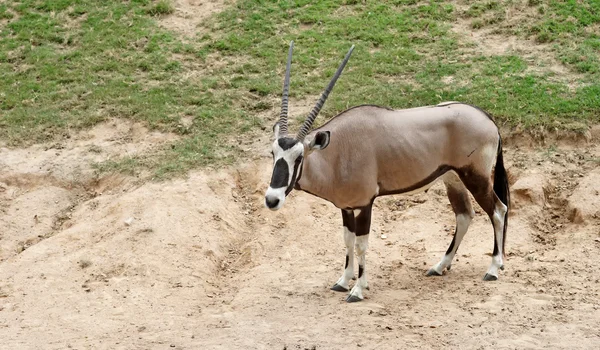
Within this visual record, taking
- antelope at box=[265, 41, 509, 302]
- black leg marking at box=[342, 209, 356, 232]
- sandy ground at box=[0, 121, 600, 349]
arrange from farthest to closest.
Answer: black leg marking at box=[342, 209, 356, 232] < antelope at box=[265, 41, 509, 302] < sandy ground at box=[0, 121, 600, 349]

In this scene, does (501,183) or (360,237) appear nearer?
(360,237)

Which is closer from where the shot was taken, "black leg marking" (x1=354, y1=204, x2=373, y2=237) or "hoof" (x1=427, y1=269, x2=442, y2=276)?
"black leg marking" (x1=354, y1=204, x2=373, y2=237)

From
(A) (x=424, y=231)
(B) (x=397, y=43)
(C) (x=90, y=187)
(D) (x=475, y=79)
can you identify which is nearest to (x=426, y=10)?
(B) (x=397, y=43)

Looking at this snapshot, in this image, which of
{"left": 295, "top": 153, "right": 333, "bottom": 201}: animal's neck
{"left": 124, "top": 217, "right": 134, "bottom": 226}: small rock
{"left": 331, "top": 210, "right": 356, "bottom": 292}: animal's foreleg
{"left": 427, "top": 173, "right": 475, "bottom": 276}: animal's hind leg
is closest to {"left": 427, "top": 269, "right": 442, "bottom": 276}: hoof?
{"left": 427, "top": 173, "right": 475, "bottom": 276}: animal's hind leg

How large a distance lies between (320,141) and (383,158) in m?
0.96

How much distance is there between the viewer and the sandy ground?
9312 mm

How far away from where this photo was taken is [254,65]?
1662 cm

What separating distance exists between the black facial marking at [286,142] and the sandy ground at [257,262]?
6.71 feet

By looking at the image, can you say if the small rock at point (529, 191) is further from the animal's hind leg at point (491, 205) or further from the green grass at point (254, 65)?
the animal's hind leg at point (491, 205)

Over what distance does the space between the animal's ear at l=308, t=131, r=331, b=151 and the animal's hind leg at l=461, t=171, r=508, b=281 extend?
2.04 metres

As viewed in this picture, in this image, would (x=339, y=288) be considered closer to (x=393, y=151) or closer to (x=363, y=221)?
(x=363, y=221)

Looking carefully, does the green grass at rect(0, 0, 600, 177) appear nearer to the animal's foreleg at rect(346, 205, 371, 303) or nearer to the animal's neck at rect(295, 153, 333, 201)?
the animal's neck at rect(295, 153, 333, 201)

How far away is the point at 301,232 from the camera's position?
40.4 ft

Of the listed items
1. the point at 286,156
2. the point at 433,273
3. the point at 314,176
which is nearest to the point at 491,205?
the point at 433,273
